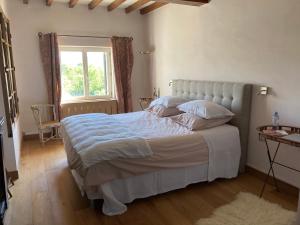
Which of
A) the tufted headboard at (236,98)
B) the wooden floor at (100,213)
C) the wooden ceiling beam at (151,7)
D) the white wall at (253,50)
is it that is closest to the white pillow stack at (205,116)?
the tufted headboard at (236,98)

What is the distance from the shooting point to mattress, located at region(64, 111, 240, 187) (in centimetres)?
231

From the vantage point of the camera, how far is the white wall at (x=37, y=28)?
15.2 ft

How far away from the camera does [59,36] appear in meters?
4.85

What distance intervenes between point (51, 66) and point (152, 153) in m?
3.38

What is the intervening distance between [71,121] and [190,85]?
1.97 meters

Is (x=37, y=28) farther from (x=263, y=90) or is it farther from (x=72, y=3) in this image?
(x=263, y=90)

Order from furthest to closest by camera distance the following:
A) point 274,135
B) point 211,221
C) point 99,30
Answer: point 99,30 < point 274,135 < point 211,221

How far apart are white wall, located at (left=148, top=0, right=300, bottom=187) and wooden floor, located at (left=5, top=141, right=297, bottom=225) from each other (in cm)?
63

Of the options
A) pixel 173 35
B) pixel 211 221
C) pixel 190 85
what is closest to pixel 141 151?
pixel 211 221

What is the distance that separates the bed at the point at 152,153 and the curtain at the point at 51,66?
1.65 meters

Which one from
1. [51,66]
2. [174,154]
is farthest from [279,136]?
[51,66]

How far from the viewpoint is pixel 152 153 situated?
8.11ft

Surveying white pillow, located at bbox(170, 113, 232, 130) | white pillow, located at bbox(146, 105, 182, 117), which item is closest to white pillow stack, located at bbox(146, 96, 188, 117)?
white pillow, located at bbox(146, 105, 182, 117)

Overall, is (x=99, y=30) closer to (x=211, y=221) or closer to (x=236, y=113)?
(x=236, y=113)
